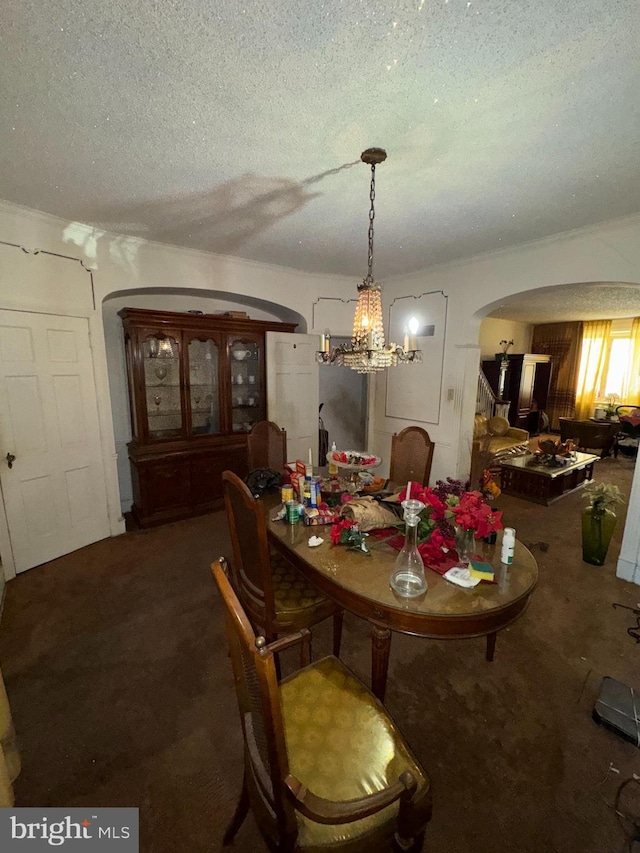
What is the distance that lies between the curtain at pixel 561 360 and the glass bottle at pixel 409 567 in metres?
7.99

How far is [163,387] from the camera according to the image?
3336 millimetres

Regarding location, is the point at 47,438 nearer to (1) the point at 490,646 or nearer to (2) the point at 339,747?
(2) the point at 339,747

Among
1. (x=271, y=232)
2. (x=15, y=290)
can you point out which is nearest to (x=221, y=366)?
(x=271, y=232)

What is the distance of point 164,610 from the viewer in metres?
2.19

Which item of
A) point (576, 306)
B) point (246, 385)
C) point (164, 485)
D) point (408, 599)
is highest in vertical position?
point (576, 306)

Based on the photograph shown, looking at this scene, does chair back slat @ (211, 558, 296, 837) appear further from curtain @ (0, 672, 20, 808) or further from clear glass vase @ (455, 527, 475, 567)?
clear glass vase @ (455, 527, 475, 567)

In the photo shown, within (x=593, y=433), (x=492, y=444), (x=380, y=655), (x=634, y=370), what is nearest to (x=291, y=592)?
(x=380, y=655)

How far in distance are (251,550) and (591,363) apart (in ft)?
27.4

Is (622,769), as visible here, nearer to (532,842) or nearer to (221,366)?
(532,842)

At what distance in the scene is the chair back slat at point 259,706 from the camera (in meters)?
0.71

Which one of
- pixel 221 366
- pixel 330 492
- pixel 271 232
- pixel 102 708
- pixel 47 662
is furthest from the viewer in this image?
pixel 221 366

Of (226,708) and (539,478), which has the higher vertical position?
(539,478)

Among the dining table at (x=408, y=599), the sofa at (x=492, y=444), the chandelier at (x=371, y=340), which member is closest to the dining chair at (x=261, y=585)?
the dining table at (x=408, y=599)

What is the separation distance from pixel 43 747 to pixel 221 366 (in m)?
2.83
